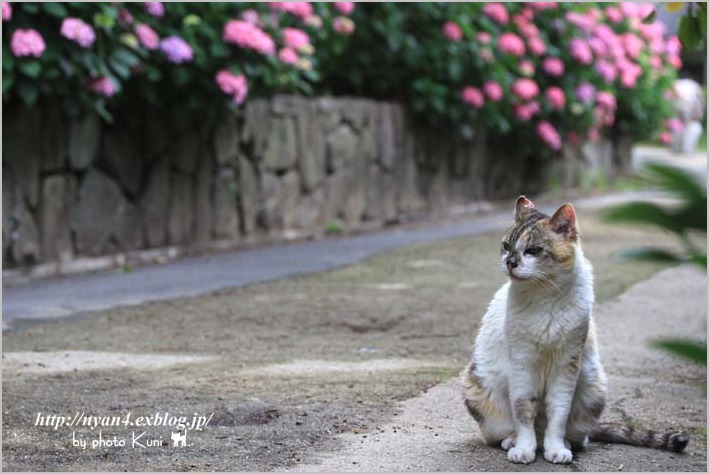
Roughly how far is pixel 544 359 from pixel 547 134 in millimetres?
10034

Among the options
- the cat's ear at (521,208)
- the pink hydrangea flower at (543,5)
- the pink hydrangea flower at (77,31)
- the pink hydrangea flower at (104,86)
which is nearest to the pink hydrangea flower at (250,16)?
the pink hydrangea flower at (104,86)

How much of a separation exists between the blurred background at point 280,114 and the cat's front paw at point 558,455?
4.59 meters

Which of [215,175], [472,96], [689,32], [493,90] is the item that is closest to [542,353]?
[689,32]

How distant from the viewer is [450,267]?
8.52 metres

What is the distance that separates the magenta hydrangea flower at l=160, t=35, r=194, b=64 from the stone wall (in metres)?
0.79

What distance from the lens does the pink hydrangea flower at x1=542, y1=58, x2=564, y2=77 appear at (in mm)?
12889

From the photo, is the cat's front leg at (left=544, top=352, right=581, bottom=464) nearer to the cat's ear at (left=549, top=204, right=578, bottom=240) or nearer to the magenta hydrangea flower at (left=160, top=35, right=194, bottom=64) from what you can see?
the cat's ear at (left=549, top=204, right=578, bottom=240)

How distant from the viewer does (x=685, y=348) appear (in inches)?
43.7

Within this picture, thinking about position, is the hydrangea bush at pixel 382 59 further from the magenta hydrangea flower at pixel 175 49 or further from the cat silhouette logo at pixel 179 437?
the cat silhouette logo at pixel 179 437

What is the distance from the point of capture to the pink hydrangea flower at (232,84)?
26.9 feet

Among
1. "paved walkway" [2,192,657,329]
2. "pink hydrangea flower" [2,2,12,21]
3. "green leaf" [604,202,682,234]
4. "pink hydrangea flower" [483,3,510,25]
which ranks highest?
"pink hydrangea flower" [483,3,510,25]

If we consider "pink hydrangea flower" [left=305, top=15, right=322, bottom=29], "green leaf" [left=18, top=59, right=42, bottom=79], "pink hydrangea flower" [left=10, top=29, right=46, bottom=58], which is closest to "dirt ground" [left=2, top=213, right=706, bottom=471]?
"green leaf" [left=18, top=59, right=42, bottom=79]

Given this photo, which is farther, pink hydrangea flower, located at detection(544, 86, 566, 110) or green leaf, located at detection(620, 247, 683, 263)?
pink hydrangea flower, located at detection(544, 86, 566, 110)

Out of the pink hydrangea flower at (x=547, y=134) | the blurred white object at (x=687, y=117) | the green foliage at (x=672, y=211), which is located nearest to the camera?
the green foliage at (x=672, y=211)
